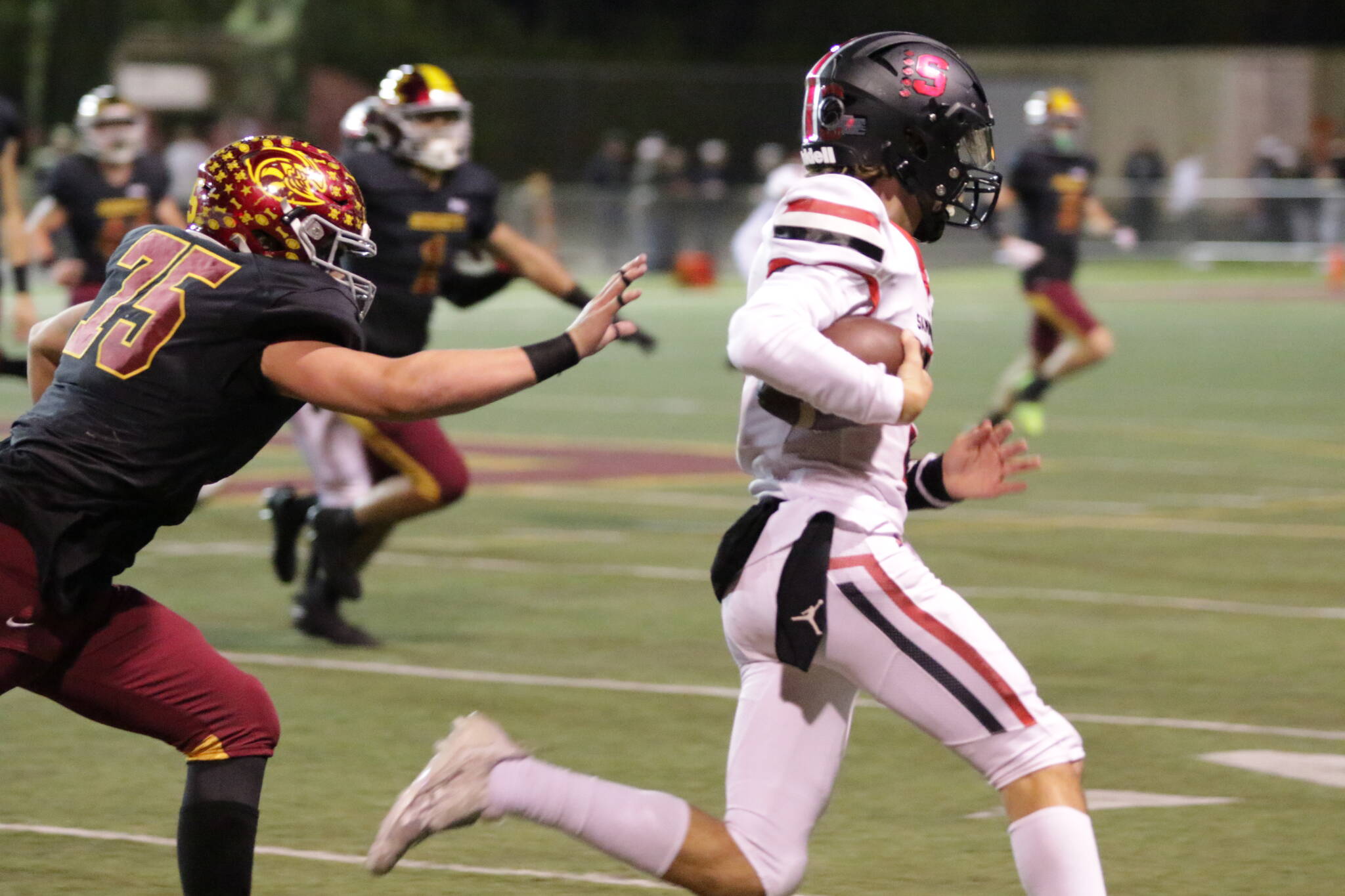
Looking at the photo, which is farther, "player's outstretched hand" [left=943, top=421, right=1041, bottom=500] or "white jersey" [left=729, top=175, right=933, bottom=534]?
"player's outstretched hand" [left=943, top=421, right=1041, bottom=500]

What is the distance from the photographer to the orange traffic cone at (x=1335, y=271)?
31.2 meters

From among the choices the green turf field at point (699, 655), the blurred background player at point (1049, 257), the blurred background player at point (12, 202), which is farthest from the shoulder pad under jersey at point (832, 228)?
the blurred background player at point (1049, 257)

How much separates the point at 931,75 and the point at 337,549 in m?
4.34

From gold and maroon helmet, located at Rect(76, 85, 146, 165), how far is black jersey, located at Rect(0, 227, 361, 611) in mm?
8186

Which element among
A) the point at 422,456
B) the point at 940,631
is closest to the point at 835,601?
the point at 940,631

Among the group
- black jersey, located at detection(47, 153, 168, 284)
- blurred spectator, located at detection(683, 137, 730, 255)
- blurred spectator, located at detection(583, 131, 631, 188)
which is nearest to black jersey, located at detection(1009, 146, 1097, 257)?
black jersey, located at detection(47, 153, 168, 284)

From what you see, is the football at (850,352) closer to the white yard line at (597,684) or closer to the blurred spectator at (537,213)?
the white yard line at (597,684)

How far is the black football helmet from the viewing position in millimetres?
Answer: 4191

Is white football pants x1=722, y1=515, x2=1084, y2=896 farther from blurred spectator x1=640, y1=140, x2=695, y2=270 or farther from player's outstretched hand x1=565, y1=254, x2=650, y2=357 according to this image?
blurred spectator x1=640, y1=140, x2=695, y2=270

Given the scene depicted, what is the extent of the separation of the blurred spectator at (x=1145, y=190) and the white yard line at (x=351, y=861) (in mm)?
31559

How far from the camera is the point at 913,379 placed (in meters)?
3.97

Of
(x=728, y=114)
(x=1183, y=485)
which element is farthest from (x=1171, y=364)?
(x=728, y=114)

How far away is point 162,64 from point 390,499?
33445 mm

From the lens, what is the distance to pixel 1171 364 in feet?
65.9
